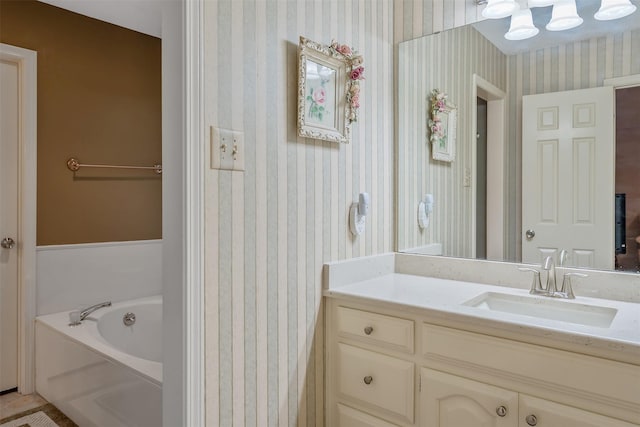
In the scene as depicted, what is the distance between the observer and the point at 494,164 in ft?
5.93

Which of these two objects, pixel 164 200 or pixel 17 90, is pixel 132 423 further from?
pixel 17 90

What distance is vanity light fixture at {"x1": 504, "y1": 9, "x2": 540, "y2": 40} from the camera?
1.67 metres

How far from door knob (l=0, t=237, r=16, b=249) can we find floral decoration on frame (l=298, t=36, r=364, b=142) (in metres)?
2.05

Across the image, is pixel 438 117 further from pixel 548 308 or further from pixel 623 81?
pixel 548 308

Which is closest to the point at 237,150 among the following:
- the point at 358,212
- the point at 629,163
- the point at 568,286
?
the point at 358,212

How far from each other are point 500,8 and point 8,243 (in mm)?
2856

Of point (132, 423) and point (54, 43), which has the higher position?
point (54, 43)

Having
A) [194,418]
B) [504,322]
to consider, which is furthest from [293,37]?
[194,418]

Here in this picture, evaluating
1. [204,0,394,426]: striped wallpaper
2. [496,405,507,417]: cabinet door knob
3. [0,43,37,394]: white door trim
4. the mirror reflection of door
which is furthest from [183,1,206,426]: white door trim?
[0,43,37,394]: white door trim

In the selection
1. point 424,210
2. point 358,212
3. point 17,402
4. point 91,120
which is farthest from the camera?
point 91,120

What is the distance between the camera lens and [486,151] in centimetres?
183

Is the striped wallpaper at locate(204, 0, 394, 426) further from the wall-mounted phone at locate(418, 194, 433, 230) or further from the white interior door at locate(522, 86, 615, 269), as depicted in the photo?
the white interior door at locate(522, 86, 615, 269)

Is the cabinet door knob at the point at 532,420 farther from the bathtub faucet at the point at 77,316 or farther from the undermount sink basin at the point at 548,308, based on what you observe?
the bathtub faucet at the point at 77,316

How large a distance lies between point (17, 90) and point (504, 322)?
9.35 ft
